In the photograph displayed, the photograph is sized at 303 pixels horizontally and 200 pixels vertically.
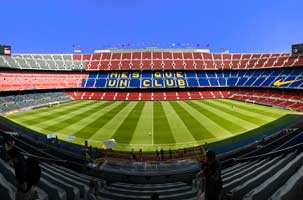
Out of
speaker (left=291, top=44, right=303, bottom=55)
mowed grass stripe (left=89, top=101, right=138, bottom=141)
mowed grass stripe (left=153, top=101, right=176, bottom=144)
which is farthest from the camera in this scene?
speaker (left=291, top=44, right=303, bottom=55)

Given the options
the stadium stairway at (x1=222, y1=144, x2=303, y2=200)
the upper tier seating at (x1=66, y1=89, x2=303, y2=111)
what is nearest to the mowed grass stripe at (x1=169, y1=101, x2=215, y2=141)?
the stadium stairway at (x1=222, y1=144, x2=303, y2=200)

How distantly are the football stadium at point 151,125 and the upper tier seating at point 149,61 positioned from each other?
1.12 ft

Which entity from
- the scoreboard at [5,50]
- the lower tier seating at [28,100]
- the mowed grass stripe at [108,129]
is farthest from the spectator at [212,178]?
the scoreboard at [5,50]

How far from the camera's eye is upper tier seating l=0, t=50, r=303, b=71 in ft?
292

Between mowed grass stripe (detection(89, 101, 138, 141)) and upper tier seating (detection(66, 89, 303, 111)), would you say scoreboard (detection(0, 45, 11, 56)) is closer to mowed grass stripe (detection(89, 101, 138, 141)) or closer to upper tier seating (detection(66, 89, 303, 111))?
upper tier seating (detection(66, 89, 303, 111))

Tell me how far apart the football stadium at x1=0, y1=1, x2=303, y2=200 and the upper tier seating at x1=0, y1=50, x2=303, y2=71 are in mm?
341

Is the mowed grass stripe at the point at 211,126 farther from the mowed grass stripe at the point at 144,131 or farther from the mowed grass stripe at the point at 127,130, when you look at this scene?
the mowed grass stripe at the point at 127,130

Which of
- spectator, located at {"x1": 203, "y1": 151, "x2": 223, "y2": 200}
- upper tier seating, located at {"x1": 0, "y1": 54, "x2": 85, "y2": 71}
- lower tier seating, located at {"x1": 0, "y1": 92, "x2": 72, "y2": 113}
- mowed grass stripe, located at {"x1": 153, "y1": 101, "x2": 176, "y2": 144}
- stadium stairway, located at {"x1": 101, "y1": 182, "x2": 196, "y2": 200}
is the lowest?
mowed grass stripe, located at {"x1": 153, "y1": 101, "x2": 176, "y2": 144}

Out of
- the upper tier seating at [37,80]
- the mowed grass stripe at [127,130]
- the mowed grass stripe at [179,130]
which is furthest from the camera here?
the upper tier seating at [37,80]

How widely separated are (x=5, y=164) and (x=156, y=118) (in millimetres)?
38860

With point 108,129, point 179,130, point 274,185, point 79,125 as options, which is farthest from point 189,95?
point 274,185

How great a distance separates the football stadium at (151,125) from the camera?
10.6 m

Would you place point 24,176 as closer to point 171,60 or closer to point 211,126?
point 211,126

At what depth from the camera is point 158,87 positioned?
87.3 metres
